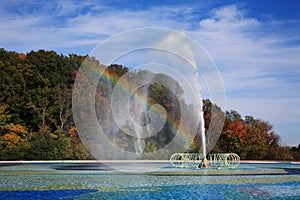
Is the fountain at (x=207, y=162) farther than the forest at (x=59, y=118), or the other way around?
the forest at (x=59, y=118)

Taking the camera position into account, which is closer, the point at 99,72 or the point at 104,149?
the point at 104,149

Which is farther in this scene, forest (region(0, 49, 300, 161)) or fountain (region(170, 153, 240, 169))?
forest (region(0, 49, 300, 161))

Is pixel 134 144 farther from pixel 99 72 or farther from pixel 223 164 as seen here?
pixel 223 164

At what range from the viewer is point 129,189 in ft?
34.4

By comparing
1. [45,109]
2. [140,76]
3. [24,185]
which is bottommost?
[24,185]

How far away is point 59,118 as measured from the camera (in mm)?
32219

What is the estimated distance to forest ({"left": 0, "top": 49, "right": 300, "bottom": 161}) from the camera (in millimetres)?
28609

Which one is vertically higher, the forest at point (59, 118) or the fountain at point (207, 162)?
the forest at point (59, 118)

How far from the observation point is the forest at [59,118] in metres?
28.6

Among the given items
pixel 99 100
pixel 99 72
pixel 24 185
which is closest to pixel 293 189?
pixel 24 185

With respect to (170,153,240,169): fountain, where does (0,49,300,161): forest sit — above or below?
above

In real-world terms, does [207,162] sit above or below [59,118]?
below

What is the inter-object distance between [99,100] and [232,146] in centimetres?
978

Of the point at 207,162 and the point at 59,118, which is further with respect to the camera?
the point at 59,118
